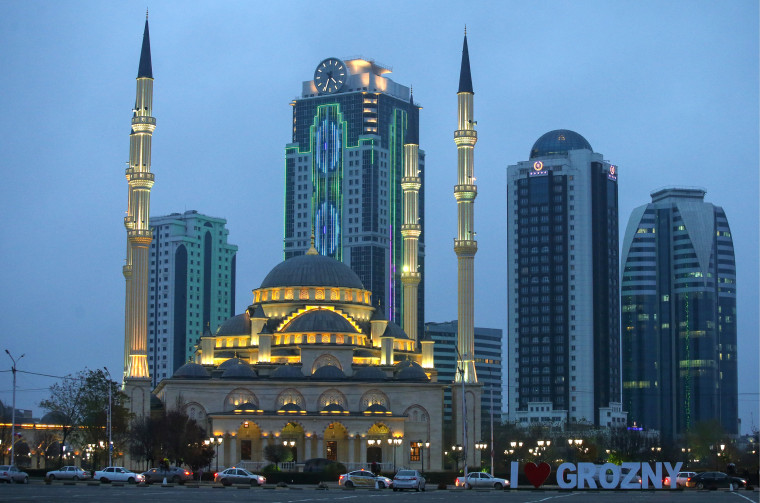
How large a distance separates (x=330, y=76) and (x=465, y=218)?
→ 70.8 meters

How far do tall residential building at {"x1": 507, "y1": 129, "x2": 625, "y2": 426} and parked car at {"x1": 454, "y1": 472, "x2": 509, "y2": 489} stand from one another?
7981 cm

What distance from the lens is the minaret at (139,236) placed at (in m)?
87.9

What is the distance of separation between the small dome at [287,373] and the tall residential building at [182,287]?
3404 inches

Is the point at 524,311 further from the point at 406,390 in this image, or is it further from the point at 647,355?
the point at 406,390

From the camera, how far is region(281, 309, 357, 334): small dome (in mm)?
94688

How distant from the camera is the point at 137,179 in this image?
9238 cm

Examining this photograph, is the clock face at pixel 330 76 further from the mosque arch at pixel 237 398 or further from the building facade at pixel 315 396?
the mosque arch at pixel 237 398

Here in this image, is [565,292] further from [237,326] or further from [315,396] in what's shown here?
[315,396]

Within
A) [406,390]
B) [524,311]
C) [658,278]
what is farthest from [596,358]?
[406,390]

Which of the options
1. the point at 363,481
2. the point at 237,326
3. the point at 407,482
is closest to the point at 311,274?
the point at 237,326

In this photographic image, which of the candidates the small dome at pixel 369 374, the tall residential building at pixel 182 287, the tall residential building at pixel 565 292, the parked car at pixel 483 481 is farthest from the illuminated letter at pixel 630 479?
the tall residential building at pixel 182 287

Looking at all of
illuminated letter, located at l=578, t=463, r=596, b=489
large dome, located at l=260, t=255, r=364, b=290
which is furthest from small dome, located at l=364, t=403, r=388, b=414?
illuminated letter, located at l=578, t=463, r=596, b=489

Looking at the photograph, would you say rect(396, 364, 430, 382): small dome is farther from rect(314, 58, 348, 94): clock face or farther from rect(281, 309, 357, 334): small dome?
rect(314, 58, 348, 94): clock face

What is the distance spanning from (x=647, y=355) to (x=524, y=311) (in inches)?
766
